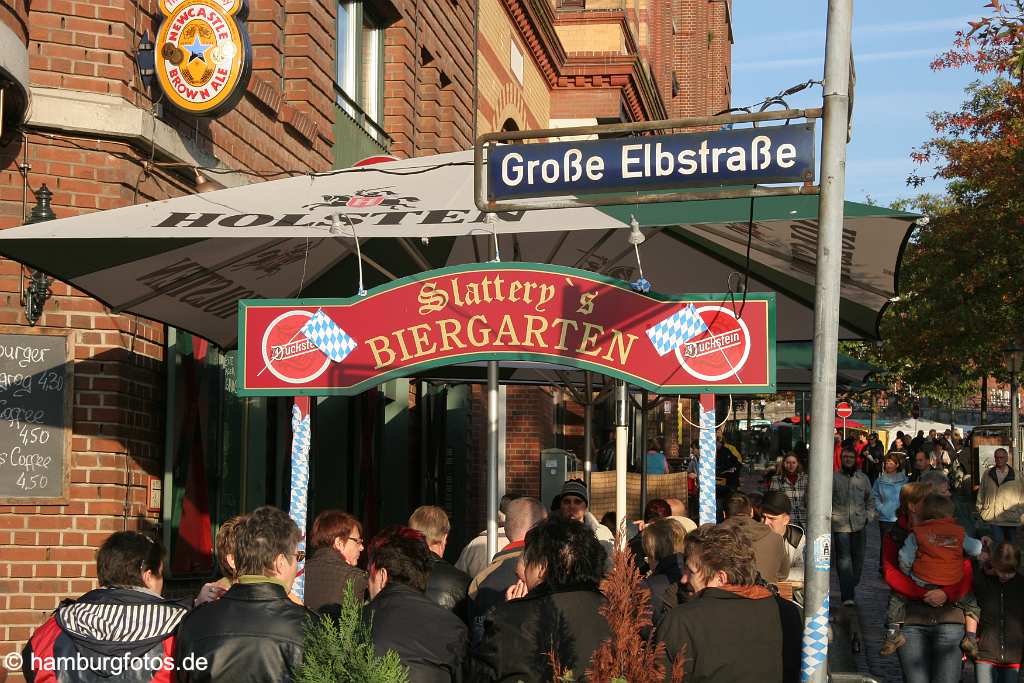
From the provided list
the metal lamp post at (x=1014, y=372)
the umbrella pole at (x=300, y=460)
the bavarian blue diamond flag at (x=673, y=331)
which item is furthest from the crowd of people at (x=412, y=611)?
the metal lamp post at (x=1014, y=372)

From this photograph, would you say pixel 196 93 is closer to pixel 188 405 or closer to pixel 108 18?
pixel 108 18

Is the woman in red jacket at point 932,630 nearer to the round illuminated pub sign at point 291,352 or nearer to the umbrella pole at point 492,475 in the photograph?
the umbrella pole at point 492,475

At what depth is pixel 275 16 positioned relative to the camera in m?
13.2

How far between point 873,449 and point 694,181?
1387 inches

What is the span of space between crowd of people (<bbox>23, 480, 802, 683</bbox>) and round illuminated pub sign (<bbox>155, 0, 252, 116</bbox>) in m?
5.16

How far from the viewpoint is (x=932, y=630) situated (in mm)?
9039

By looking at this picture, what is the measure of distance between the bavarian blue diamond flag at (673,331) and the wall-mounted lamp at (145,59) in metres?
5.05

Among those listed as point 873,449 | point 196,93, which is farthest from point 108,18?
point 873,449

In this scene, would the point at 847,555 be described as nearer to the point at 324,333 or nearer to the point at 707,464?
the point at 707,464

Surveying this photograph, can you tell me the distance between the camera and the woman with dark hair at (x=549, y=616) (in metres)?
5.26

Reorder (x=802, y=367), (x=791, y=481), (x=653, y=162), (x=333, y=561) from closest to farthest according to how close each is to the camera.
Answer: (x=653, y=162)
(x=333, y=561)
(x=802, y=367)
(x=791, y=481)

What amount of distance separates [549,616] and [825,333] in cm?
152

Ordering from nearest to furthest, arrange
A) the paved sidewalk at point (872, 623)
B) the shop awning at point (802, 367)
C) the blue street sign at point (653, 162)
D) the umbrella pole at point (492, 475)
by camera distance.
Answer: the blue street sign at point (653, 162) < the umbrella pole at point (492, 475) < the paved sidewalk at point (872, 623) < the shop awning at point (802, 367)

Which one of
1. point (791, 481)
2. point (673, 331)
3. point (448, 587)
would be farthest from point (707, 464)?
point (791, 481)
